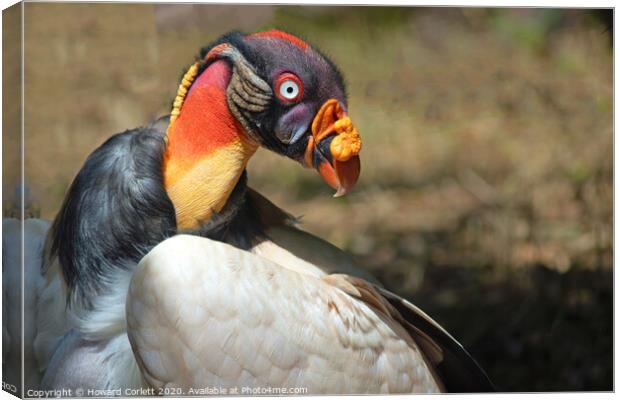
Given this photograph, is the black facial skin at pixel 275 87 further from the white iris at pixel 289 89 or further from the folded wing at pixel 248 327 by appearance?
the folded wing at pixel 248 327

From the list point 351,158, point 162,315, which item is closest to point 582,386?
point 351,158

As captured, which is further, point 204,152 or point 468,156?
point 468,156

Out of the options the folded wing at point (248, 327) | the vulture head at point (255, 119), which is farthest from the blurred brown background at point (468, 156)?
the folded wing at point (248, 327)

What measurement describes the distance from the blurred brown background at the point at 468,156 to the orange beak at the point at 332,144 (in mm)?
221

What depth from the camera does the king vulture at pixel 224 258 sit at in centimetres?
423

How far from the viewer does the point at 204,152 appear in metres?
4.50

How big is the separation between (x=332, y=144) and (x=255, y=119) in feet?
0.95

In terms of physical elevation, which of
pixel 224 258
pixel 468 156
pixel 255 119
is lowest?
pixel 224 258

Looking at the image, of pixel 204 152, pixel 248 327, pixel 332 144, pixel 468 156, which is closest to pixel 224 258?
pixel 248 327

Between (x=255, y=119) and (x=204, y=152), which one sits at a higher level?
(x=255, y=119)

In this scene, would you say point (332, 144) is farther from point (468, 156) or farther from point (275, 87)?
point (468, 156)

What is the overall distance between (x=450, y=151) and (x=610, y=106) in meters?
0.68

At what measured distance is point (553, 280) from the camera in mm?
5230

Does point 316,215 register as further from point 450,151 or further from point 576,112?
point 576,112
